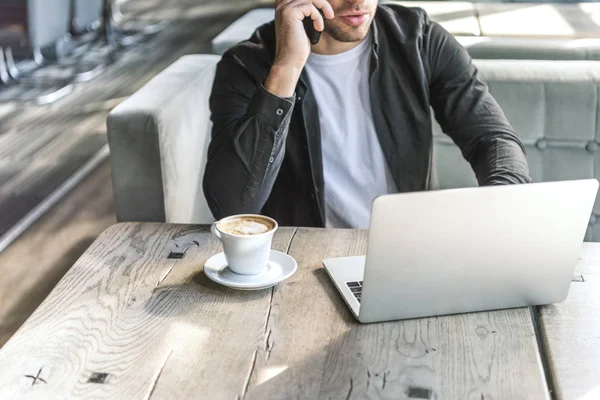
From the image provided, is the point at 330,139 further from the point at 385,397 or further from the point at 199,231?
the point at 385,397

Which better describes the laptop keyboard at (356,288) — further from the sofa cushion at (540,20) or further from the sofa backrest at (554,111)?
the sofa cushion at (540,20)

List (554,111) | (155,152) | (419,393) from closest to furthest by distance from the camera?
(419,393), (155,152), (554,111)

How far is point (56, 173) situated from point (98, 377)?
280cm

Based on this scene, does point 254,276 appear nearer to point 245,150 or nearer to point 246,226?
point 246,226

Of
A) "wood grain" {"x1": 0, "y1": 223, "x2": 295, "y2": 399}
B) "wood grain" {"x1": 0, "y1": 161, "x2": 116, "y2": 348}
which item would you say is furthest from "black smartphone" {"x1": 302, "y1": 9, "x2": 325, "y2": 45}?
"wood grain" {"x1": 0, "y1": 161, "x2": 116, "y2": 348}

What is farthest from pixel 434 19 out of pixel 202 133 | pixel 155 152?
pixel 155 152

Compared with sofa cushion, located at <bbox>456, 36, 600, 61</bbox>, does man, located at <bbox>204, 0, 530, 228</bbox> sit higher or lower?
higher

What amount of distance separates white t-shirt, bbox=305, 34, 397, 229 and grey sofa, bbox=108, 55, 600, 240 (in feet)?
1.25

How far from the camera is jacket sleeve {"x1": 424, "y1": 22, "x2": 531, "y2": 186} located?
151 cm

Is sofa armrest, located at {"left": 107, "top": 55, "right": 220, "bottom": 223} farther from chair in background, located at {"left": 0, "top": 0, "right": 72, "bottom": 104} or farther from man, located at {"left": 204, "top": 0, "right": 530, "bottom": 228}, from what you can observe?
chair in background, located at {"left": 0, "top": 0, "right": 72, "bottom": 104}

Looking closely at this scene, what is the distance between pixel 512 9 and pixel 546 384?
2940mm

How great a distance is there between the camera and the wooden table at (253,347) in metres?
0.85

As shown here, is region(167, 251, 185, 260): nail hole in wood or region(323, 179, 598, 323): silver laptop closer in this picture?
region(323, 179, 598, 323): silver laptop

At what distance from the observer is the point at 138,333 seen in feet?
3.17
